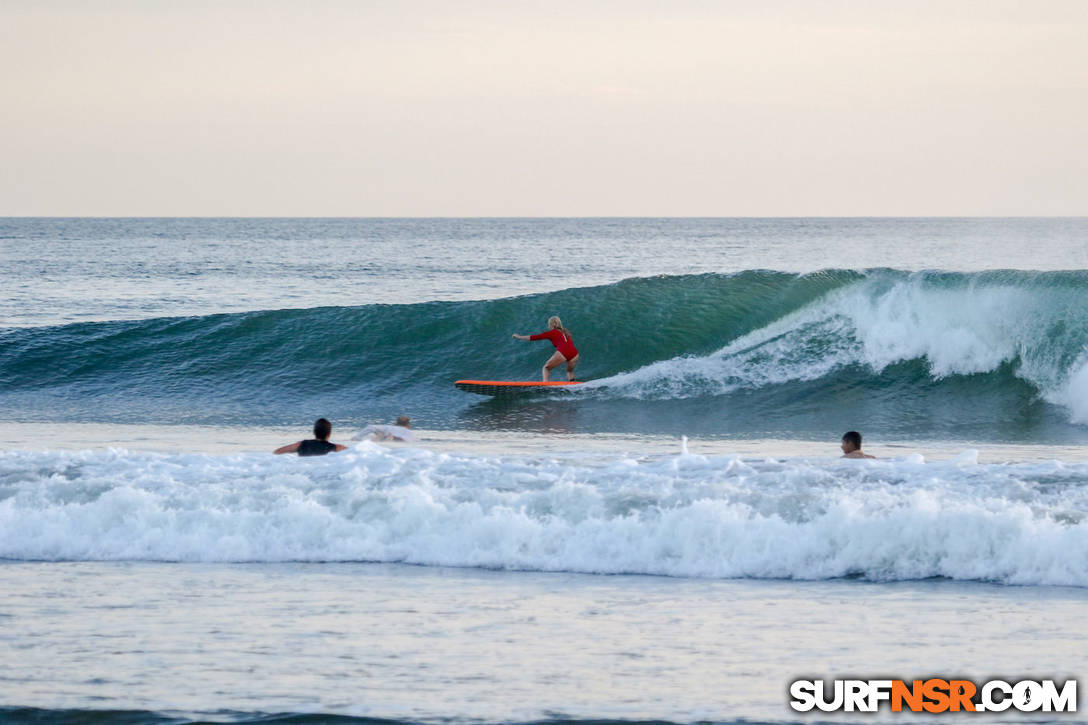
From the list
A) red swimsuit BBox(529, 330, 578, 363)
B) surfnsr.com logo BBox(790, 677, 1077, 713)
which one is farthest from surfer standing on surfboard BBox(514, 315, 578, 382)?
surfnsr.com logo BBox(790, 677, 1077, 713)

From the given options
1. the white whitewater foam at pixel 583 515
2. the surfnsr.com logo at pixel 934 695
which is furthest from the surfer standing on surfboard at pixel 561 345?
the surfnsr.com logo at pixel 934 695

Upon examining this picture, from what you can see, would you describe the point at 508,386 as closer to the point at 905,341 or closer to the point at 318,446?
the point at 905,341

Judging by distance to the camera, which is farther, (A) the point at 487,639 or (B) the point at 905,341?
(B) the point at 905,341

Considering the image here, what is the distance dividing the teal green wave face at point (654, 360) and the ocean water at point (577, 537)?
101 mm

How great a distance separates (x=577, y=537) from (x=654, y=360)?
12.8m

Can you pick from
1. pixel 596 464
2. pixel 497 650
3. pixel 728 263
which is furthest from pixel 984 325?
pixel 728 263

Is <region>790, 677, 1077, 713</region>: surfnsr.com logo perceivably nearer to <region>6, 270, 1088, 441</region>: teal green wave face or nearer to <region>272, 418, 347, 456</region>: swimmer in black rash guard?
<region>272, 418, 347, 456</region>: swimmer in black rash guard

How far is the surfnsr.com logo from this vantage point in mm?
5371

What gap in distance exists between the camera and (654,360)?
68.9 feet

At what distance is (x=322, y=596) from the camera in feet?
24.0

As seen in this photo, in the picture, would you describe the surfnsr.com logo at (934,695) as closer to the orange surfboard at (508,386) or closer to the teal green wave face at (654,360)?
the teal green wave face at (654,360)

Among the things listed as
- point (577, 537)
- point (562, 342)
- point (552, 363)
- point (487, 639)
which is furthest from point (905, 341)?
point (487, 639)

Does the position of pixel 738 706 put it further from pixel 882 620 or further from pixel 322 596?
pixel 322 596

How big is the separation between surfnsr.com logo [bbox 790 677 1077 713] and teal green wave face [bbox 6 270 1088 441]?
34.0ft
